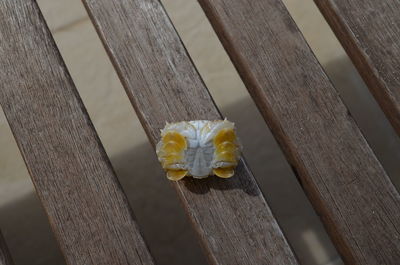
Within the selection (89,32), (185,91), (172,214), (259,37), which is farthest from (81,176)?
(89,32)

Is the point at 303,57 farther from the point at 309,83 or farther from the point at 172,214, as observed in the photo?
the point at 172,214

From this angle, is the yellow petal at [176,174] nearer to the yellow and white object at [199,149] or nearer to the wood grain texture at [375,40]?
the yellow and white object at [199,149]

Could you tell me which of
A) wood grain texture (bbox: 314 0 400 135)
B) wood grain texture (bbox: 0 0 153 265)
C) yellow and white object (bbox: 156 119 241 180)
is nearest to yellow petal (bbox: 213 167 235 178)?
yellow and white object (bbox: 156 119 241 180)

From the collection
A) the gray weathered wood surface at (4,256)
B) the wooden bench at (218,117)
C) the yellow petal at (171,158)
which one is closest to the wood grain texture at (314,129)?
the wooden bench at (218,117)

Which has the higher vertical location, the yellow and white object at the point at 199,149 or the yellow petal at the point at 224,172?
the yellow and white object at the point at 199,149

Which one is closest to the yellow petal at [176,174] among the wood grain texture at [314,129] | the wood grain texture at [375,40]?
the wood grain texture at [314,129]

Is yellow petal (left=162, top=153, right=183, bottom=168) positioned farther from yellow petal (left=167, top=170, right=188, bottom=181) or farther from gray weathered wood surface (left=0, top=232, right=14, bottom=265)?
gray weathered wood surface (left=0, top=232, right=14, bottom=265)

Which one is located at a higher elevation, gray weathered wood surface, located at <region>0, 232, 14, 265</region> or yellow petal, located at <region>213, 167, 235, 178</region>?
gray weathered wood surface, located at <region>0, 232, 14, 265</region>
